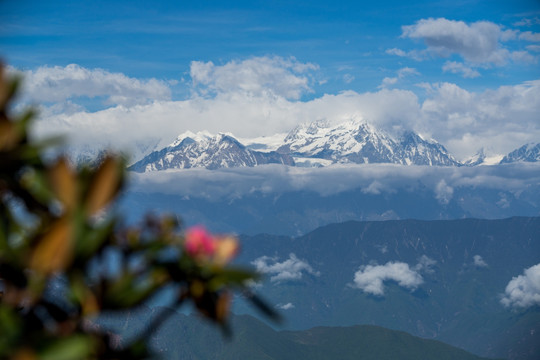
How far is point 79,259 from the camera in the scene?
1463 millimetres

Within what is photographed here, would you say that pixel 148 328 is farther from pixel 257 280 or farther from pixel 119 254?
pixel 257 280

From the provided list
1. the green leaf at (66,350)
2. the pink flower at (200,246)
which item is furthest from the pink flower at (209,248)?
the green leaf at (66,350)

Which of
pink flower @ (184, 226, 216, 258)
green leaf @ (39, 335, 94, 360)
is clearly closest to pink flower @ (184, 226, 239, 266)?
pink flower @ (184, 226, 216, 258)

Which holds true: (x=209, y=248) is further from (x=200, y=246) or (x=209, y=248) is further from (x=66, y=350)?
(x=66, y=350)

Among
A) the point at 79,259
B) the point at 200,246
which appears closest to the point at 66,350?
the point at 79,259

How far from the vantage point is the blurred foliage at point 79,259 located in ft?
4.55

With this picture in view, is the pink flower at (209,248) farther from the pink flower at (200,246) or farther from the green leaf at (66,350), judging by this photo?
the green leaf at (66,350)

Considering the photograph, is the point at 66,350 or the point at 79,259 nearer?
the point at 66,350

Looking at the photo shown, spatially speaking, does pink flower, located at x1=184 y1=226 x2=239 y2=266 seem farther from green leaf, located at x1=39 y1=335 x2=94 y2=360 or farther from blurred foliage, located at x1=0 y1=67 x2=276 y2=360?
green leaf, located at x1=39 y1=335 x2=94 y2=360

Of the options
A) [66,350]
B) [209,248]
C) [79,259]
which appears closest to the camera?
[66,350]

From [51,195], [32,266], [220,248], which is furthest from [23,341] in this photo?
[220,248]

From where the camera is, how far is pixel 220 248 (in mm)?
1765

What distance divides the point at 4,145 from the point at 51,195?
0.87 feet

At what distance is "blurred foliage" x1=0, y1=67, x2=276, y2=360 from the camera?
4.55 ft
